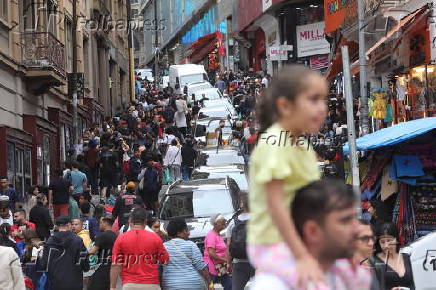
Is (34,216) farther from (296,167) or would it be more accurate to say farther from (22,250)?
(296,167)

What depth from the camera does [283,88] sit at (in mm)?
4590

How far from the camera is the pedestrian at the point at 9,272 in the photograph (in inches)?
399

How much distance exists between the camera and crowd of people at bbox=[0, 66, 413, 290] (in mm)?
4262

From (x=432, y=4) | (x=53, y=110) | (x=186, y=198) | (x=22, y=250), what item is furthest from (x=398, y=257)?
(x=53, y=110)

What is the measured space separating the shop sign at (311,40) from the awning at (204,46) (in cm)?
2521

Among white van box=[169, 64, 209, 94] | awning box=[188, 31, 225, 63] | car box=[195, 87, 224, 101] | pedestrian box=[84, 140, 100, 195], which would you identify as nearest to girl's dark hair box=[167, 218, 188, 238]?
pedestrian box=[84, 140, 100, 195]

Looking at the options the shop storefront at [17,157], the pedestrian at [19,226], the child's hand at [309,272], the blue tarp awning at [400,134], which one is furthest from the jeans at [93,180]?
the child's hand at [309,272]

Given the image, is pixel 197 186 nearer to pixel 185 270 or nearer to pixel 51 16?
pixel 185 270

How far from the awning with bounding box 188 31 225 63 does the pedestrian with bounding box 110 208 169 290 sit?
76.2 m

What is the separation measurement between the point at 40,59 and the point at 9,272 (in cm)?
2090

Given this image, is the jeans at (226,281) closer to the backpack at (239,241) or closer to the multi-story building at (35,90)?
the backpack at (239,241)

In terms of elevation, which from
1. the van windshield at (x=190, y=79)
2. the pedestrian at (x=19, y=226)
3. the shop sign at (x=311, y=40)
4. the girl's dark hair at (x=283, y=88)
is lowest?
the pedestrian at (x=19, y=226)

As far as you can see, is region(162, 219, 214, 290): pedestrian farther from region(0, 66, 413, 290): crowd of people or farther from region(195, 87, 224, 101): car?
region(195, 87, 224, 101): car

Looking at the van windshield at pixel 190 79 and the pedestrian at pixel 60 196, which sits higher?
the van windshield at pixel 190 79
